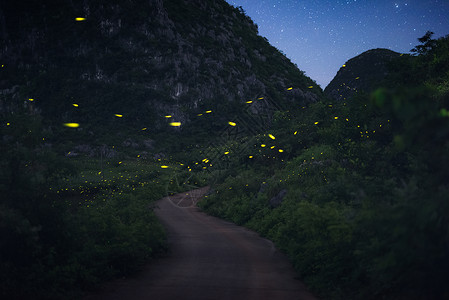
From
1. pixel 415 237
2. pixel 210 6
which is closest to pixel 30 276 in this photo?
pixel 415 237

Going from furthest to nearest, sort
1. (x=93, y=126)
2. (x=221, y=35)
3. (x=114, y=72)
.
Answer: (x=221, y=35)
(x=114, y=72)
(x=93, y=126)

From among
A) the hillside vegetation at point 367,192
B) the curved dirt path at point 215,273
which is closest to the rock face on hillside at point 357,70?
the hillside vegetation at point 367,192

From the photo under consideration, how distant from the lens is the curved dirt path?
887 cm

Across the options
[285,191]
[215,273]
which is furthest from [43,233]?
[285,191]

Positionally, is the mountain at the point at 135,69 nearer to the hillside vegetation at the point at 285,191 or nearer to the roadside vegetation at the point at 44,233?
the hillside vegetation at the point at 285,191

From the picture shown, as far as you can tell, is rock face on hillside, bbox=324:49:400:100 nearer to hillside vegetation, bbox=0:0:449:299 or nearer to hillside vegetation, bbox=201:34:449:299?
hillside vegetation, bbox=0:0:449:299

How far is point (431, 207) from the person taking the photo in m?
4.88

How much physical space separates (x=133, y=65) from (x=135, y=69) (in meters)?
2.49

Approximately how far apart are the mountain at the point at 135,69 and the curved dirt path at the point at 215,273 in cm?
8016

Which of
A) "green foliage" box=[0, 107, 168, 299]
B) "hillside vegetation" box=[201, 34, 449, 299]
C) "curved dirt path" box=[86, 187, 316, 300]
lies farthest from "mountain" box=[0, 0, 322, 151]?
"green foliage" box=[0, 107, 168, 299]

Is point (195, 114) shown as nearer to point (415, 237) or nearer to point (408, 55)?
point (408, 55)

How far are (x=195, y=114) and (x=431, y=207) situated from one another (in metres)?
101

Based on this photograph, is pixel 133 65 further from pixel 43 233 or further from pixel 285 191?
pixel 43 233

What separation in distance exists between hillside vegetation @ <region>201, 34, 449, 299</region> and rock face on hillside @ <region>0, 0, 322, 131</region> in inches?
2981
